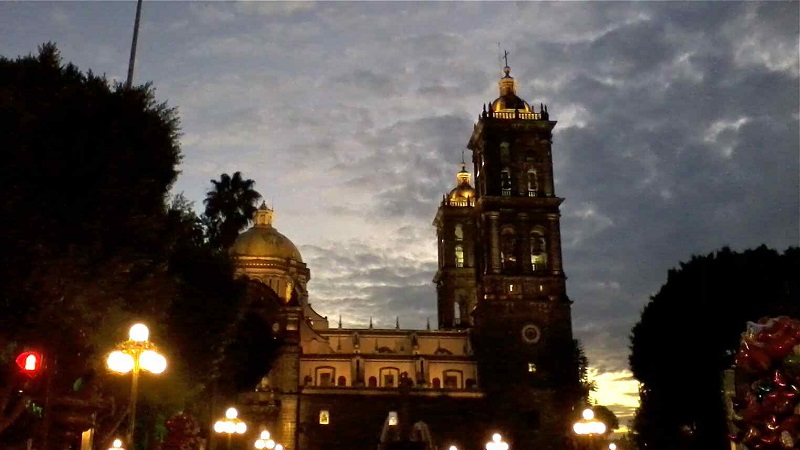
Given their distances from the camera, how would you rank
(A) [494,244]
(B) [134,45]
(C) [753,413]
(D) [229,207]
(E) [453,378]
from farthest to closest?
1. (E) [453,378]
2. (A) [494,244]
3. (D) [229,207]
4. (B) [134,45]
5. (C) [753,413]

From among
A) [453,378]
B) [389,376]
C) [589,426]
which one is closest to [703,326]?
[589,426]

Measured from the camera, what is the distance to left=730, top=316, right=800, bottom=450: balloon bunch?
6852 millimetres

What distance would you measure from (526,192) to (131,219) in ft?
149

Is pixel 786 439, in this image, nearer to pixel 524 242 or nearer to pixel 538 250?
pixel 524 242

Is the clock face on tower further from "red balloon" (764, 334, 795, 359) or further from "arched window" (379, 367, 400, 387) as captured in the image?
"red balloon" (764, 334, 795, 359)

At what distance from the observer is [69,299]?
1556 centimetres

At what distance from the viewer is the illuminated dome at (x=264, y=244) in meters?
66.1

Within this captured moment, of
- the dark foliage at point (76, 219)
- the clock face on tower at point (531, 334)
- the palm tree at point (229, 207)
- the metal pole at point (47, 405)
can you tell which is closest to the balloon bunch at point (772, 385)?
the metal pole at point (47, 405)

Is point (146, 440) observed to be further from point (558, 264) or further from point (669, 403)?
point (558, 264)

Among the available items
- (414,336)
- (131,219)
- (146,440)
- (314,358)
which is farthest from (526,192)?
(131,219)

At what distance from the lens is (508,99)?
205 feet

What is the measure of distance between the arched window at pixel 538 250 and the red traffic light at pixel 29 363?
49.8 meters

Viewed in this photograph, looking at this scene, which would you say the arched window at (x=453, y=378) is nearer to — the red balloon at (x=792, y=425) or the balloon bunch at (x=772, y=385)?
the balloon bunch at (x=772, y=385)

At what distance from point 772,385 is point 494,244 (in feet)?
165
